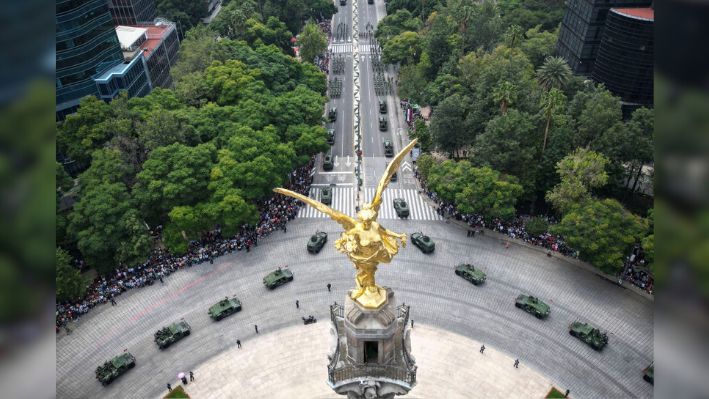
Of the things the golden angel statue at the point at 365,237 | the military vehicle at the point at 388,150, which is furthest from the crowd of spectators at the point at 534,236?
the golden angel statue at the point at 365,237

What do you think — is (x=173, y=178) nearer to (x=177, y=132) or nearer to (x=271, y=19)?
(x=177, y=132)

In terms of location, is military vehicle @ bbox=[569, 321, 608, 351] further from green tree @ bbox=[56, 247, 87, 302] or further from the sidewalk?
green tree @ bbox=[56, 247, 87, 302]

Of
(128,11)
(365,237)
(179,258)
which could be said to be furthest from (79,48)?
(365,237)

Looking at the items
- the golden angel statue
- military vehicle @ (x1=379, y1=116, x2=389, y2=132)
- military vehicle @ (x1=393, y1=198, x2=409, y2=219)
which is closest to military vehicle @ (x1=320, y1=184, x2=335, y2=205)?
military vehicle @ (x1=393, y1=198, x2=409, y2=219)

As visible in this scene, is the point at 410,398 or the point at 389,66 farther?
the point at 389,66
